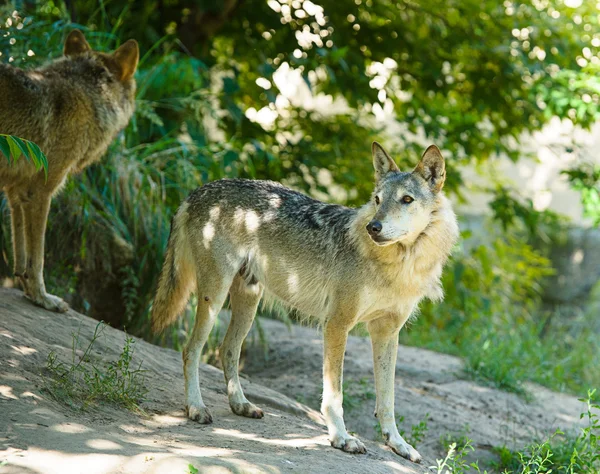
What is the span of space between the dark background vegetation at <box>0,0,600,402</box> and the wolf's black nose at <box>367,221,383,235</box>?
9.98ft

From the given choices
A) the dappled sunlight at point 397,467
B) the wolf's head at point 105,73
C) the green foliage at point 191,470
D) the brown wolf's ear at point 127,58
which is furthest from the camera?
the brown wolf's ear at point 127,58

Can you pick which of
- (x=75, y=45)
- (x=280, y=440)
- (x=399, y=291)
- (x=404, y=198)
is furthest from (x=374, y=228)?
(x=75, y=45)

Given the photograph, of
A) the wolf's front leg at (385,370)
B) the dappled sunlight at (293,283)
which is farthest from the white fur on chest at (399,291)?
the dappled sunlight at (293,283)

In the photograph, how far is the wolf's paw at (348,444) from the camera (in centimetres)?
420

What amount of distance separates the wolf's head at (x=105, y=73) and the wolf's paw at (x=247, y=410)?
2468 mm

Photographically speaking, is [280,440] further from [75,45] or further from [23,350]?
[75,45]

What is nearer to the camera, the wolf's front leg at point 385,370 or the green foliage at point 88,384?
the green foliage at point 88,384

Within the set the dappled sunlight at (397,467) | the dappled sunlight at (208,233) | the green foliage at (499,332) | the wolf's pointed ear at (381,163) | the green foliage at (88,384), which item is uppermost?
the wolf's pointed ear at (381,163)

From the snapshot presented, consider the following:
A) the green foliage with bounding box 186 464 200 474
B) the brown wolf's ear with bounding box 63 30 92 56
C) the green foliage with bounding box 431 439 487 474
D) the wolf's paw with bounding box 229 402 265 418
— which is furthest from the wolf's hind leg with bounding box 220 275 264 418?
the brown wolf's ear with bounding box 63 30 92 56

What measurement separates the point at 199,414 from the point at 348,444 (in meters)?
0.96

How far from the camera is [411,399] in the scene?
6.37m

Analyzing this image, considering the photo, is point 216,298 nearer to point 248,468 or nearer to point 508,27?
point 248,468

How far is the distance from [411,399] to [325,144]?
13.4 feet

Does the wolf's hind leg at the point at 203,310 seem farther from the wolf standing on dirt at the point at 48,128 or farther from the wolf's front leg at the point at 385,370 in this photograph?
the wolf standing on dirt at the point at 48,128
